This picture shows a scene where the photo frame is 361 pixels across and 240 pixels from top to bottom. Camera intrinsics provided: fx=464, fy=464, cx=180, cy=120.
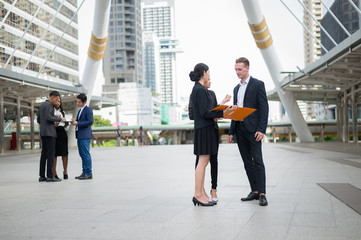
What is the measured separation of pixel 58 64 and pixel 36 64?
305 inches

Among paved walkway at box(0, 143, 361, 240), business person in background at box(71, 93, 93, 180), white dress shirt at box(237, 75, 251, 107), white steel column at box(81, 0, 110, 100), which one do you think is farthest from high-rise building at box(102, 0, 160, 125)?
white dress shirt at box(237, 75, 251, 107)

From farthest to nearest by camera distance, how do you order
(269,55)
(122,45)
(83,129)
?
1. (122,45)
2. (269,55)
3. (83,129)

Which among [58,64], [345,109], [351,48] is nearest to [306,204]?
[351,48]

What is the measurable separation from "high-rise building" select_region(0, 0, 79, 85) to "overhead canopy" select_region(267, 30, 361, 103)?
88.2 ft

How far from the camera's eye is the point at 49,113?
9.50 metres

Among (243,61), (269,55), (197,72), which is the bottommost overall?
(197,72)

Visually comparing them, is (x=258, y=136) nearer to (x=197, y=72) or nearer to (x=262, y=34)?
(x=197, y=72)

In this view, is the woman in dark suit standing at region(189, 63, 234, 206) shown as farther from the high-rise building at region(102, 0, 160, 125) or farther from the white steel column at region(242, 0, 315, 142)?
the high-rise building at region(102, 0, 160, 125)

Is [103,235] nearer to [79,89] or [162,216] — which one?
[162,216]

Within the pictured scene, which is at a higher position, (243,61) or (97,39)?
(97,39)

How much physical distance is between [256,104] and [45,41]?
210 ft

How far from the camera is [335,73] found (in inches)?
1094

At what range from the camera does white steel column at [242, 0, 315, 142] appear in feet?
94.5

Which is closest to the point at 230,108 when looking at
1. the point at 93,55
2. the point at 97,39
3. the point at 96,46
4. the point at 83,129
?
the point at 83,129
